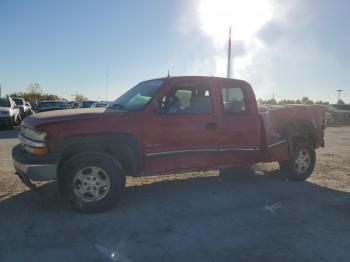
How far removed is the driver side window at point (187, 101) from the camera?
6.20m

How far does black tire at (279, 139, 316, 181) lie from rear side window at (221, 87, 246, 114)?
5.41 ft

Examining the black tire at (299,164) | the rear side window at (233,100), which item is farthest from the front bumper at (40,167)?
the black tire at (299,164)

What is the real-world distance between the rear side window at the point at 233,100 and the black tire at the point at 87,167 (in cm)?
218

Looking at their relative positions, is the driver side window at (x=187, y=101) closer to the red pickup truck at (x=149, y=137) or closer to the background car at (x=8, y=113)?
the red pickup truck at (x=149, y=137)

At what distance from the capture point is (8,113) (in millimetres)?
19891

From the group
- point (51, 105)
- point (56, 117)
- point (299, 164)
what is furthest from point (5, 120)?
point (299, 164)

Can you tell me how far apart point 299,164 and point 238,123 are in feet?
6.56

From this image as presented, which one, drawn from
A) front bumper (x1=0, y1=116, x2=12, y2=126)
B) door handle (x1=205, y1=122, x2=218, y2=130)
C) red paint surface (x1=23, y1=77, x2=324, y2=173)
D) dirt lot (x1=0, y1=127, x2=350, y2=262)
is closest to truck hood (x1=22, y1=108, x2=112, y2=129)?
red paint surface (x1=23, y1=77, x2=324, y2=173)

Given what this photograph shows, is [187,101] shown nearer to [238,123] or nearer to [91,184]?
[238,123]

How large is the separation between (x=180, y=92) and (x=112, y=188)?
1887mm

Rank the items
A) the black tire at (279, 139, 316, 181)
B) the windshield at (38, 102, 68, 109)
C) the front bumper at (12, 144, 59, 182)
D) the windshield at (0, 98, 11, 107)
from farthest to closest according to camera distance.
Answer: the windshield at (38, 102, 68, 109) < the windshield at (0, 98, 11, 107) < the black tire at (279, 139, 316, 181) < the front bumper at (12, 144, 59, 182)

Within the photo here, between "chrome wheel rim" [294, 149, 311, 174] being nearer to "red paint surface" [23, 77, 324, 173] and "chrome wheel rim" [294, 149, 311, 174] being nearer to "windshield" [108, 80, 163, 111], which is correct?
"red paint surface" [23, 77, 324, 173]

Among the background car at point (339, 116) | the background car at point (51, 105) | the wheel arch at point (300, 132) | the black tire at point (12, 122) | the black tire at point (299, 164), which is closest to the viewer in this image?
the wheel arch at point (300, 132)

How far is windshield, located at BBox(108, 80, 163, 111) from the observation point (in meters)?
6.14
